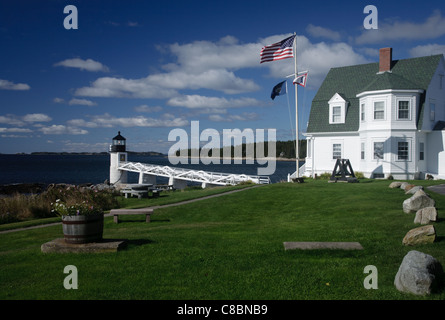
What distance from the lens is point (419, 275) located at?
5.93 meters

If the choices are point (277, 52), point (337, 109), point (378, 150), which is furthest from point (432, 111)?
point (277, 52)

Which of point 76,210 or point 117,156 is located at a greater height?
point 117,156

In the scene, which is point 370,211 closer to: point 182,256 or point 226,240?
point 226,240

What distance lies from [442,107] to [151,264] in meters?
30.9

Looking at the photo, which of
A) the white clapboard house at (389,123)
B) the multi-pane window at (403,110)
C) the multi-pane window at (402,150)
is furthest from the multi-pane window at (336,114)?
the multi-pane window at (402,150)

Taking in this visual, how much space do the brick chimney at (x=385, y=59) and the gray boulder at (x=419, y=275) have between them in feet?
96.4

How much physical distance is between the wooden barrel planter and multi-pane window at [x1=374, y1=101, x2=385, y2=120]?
25003mm

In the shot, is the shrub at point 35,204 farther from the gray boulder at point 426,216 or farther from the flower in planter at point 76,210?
the gray boulder at point 426,216

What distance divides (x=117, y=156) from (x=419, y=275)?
1856 inches

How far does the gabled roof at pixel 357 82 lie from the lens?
28922mm

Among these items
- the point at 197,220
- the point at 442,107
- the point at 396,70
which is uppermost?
the point at 396,70

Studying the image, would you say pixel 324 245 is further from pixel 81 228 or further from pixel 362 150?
pixel 362 150
